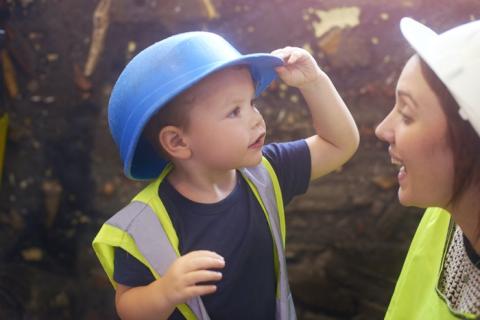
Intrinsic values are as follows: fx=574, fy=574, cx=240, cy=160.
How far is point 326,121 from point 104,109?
0.97 m

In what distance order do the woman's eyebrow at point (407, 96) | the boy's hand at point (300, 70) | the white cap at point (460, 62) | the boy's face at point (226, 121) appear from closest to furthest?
1. the white cap at point (460, 62)
2. the woman's eyebrow at point (407, 96)
3. the boy's face at point (226, 121)
4. the boy's hand at point (300, 70)

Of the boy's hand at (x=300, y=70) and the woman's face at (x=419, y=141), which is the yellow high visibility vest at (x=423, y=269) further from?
the boy's hand at (x=300, y=70)

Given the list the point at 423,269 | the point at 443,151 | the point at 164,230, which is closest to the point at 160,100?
the point at 164,230

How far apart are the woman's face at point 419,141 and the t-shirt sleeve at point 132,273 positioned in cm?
52

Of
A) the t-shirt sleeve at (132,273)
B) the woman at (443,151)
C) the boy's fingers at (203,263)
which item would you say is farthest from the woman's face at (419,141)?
the t-shirt sleeve at (132,273)

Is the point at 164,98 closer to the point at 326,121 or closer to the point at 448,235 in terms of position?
the point at 326,121

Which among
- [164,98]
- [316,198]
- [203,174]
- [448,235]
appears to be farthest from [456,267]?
[316,198]

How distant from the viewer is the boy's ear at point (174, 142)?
1154mm

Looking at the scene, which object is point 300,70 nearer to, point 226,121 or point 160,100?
point 226,121

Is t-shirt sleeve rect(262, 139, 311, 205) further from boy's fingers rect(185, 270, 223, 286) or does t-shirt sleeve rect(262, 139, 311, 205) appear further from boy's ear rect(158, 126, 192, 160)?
boy's fingers rect(185, 270, 223, 286)

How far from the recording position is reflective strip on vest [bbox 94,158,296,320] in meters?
1.12

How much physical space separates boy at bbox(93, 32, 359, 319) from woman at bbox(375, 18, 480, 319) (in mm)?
260

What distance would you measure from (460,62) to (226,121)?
0.44 metres

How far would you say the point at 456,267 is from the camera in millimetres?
1126
